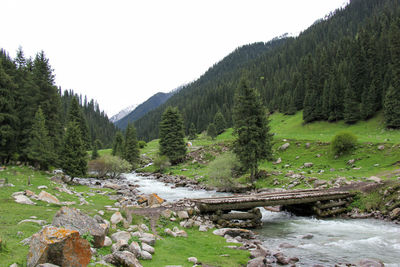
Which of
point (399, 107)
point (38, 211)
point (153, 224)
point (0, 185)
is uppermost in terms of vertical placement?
point (399, 107)

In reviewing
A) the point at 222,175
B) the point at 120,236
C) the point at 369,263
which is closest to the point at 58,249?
the point at 120,236

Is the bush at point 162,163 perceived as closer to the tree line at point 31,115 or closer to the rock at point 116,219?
the tree line at point 31,115

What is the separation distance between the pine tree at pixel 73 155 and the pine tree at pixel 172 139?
2833 centimetres

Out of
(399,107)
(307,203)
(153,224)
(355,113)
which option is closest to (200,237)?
(153,224)

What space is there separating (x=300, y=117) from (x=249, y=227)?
267ft

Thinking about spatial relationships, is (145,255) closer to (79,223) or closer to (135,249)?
(135,249)

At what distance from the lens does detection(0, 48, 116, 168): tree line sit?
134ft

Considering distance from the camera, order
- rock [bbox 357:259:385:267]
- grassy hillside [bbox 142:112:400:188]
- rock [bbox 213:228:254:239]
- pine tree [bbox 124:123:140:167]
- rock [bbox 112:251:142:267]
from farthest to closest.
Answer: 1. pine tree [bbox 124:123:140:167]
2. grassy hillside [bbox 142:112:400:188]
3. rock [bbox 213:228:254:239]
4. rock [bbox 357:259:385:267]
5. rock [bbox 112:251:142:267]

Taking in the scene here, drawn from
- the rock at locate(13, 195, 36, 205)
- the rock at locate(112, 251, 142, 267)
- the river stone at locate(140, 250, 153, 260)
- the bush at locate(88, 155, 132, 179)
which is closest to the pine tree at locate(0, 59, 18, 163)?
the bush at locate(88, 155, 132, 179)

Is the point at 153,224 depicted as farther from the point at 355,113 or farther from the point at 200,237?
the point at 355,113

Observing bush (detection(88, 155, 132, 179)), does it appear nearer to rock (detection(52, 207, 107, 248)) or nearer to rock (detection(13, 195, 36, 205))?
rock (detection(13, 195, 36, 205))

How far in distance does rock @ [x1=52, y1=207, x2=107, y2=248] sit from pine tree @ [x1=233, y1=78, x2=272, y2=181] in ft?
105

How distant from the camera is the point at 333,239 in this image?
58.6 ft

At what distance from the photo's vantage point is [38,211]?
1588 centimetres
